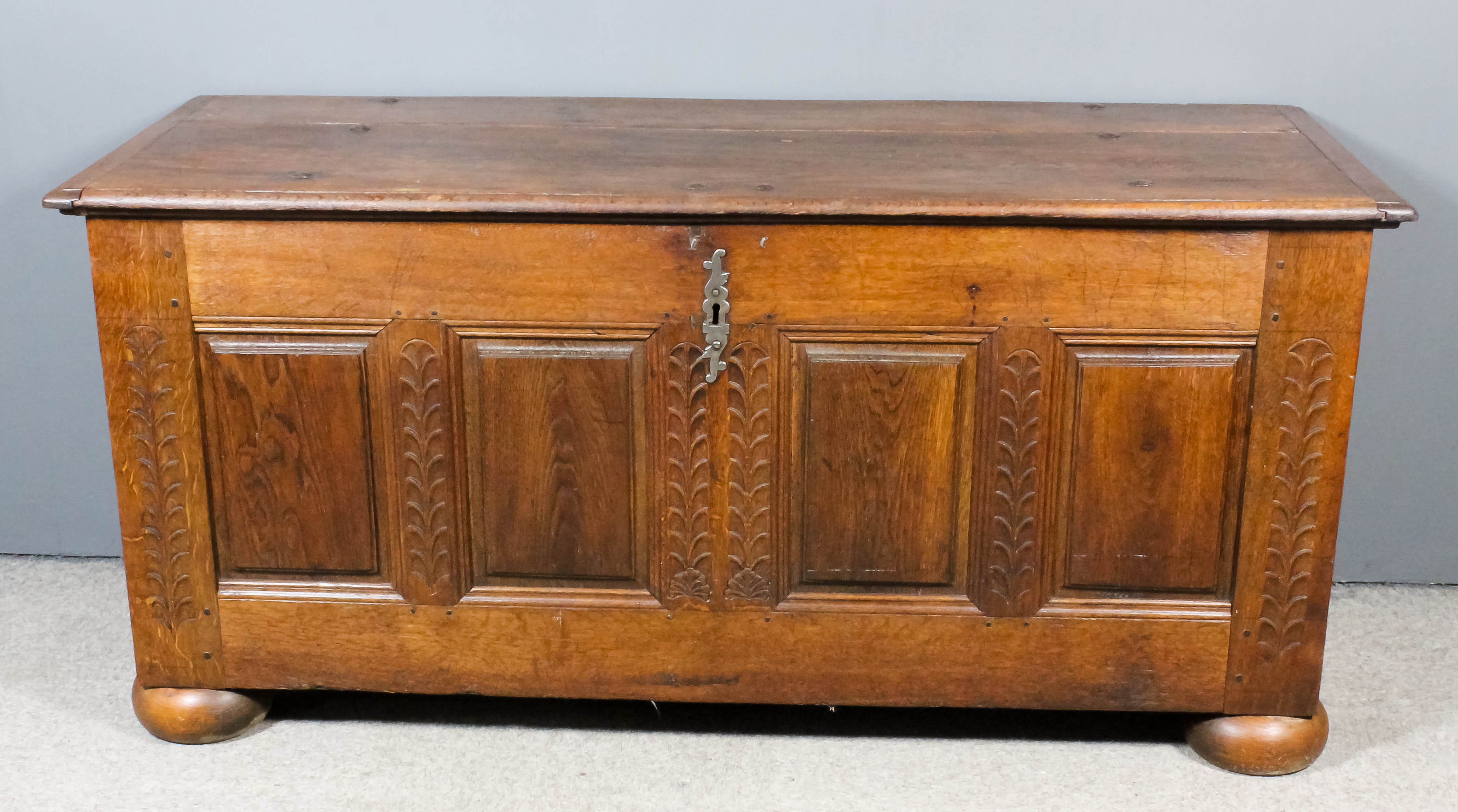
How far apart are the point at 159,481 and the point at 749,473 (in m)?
0.76

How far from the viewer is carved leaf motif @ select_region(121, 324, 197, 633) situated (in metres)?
1.84

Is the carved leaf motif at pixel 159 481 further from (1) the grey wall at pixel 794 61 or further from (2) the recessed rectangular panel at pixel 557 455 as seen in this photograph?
(1) the grey wall at pixel 794 61

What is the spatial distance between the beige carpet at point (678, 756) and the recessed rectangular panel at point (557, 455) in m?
0.28

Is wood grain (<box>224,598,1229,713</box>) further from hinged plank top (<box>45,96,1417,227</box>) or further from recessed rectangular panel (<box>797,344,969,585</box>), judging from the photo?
hinged plank top (<box>45,96,1417,227</box>)

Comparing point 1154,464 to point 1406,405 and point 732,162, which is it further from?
point 1406,405

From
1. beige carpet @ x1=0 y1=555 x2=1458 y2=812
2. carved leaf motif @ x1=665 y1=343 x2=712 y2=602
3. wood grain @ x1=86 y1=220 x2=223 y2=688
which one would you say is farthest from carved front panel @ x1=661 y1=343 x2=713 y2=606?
wood grain @ x1=86 y1=220 x2=223 y2=688

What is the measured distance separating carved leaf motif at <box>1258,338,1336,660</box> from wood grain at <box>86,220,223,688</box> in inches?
53.4

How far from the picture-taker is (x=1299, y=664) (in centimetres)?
192

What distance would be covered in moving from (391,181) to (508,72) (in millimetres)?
526

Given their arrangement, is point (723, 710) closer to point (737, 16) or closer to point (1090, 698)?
point (1090, 698)

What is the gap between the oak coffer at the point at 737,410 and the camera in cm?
176

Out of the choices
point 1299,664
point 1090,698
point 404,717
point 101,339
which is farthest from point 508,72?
point 1299,664

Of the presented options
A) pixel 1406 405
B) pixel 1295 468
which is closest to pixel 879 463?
pixel 1295 468

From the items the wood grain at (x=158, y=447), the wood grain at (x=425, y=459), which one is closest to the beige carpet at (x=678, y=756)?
the wood grain at (x=158, y=447)
